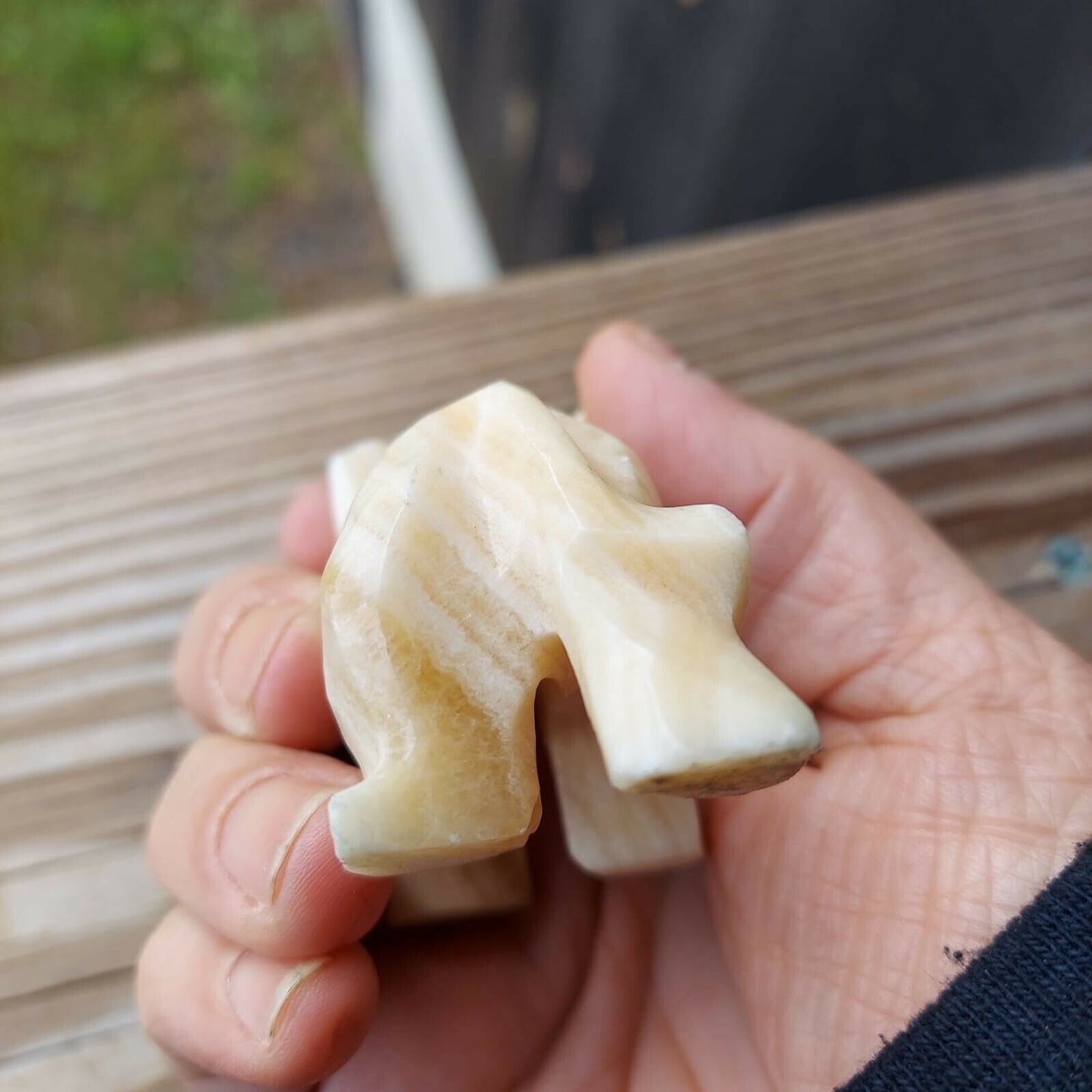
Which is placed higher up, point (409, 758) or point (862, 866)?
point (409, 758)

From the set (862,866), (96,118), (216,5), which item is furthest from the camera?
(216,5)

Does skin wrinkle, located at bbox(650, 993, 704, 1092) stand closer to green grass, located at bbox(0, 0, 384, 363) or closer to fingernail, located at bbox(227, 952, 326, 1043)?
fingernail, located at bbox(227, 952, 326, 1043)

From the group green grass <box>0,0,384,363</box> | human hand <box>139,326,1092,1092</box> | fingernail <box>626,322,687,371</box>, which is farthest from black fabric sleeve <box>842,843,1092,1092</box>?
green grass <box>0,0,384,363</box>

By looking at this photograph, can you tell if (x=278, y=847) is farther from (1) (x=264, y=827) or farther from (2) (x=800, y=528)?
(2) (x=800, y=528)

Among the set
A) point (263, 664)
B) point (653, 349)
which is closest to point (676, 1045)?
point (263, 664)

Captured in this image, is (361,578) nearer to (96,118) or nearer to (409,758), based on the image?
(409,758)

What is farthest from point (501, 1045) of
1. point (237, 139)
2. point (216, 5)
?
point (216, 5)
